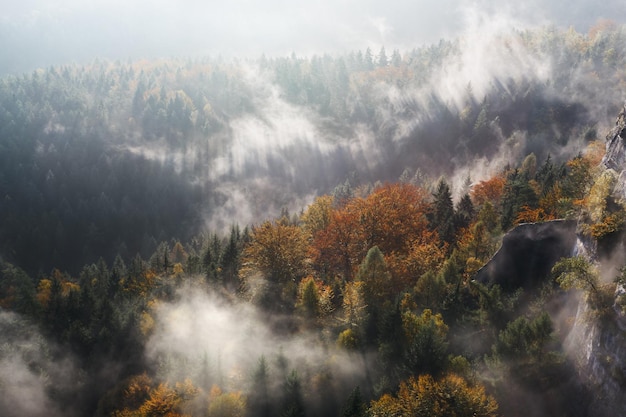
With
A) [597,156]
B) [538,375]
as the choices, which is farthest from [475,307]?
[597,156]

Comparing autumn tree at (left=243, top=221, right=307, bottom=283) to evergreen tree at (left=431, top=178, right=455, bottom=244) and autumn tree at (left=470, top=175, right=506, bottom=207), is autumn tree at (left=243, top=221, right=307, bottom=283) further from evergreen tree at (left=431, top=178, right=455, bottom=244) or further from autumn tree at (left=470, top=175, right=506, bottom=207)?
autumn tree at (left=470, top=175, right=506, bottom=207)

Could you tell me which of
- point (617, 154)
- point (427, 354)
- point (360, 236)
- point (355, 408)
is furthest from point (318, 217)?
point (617, 154)

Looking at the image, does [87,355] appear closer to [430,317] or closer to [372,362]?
[372,362]

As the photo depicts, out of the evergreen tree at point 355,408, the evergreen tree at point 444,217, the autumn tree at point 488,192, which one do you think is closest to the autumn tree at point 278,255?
the evergreen tree at point 444,217

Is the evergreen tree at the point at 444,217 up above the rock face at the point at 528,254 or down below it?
above

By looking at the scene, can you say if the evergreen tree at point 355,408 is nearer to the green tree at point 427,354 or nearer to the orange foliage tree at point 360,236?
the green tree at point 427,354
